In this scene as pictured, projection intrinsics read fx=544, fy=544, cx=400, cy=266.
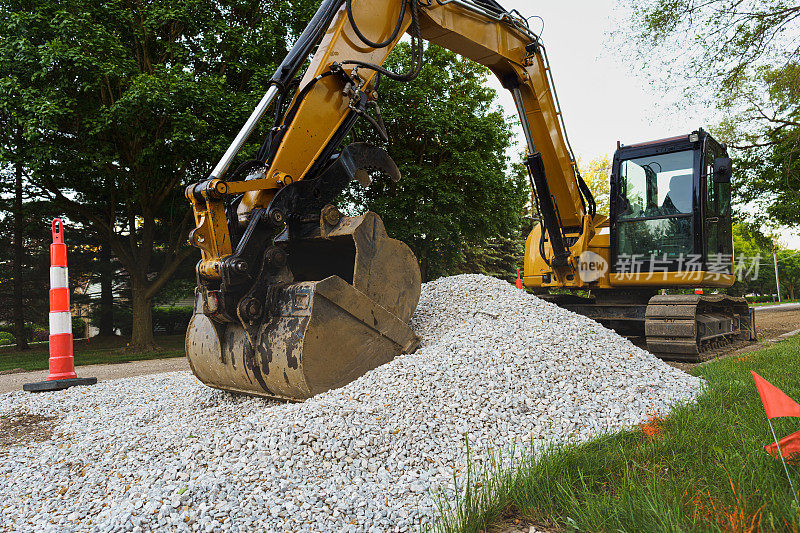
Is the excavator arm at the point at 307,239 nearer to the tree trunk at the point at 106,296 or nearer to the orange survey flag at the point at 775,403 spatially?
the orange survey flag at the point at 775,403

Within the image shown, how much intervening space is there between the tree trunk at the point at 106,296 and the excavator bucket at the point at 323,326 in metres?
12.5

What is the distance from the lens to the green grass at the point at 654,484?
1.76 meters

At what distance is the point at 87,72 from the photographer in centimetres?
965

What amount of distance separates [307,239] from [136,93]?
21.5 ft

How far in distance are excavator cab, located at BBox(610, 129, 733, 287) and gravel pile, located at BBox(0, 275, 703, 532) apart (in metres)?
2.79

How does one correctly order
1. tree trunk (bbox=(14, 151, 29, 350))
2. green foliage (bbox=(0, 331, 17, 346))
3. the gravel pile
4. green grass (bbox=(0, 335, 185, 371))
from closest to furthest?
1. the gravel pile
2. green grass (bbox=(0, 335, 185, 371))
3. tree trunk (bbox=(14, 151, 29, 350))
4. green foliage (bbox=(0, 331, 17, 346))

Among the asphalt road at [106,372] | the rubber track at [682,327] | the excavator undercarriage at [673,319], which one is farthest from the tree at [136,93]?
the rubber track at [682,327]

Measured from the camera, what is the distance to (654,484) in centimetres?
201

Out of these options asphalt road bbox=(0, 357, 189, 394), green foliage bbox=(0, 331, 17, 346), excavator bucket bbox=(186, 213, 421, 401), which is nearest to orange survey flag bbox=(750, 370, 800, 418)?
excavator bucket bbox=(186, 213, 421, 401)

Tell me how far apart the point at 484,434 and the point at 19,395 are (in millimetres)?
4589

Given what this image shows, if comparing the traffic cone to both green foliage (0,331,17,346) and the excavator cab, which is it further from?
green foliage (0,331,17,346)

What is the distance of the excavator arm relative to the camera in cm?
376

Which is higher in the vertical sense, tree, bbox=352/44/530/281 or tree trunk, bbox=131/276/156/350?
tree, bbox=352/44/530/281

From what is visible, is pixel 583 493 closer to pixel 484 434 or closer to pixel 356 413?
pixel 484 434
